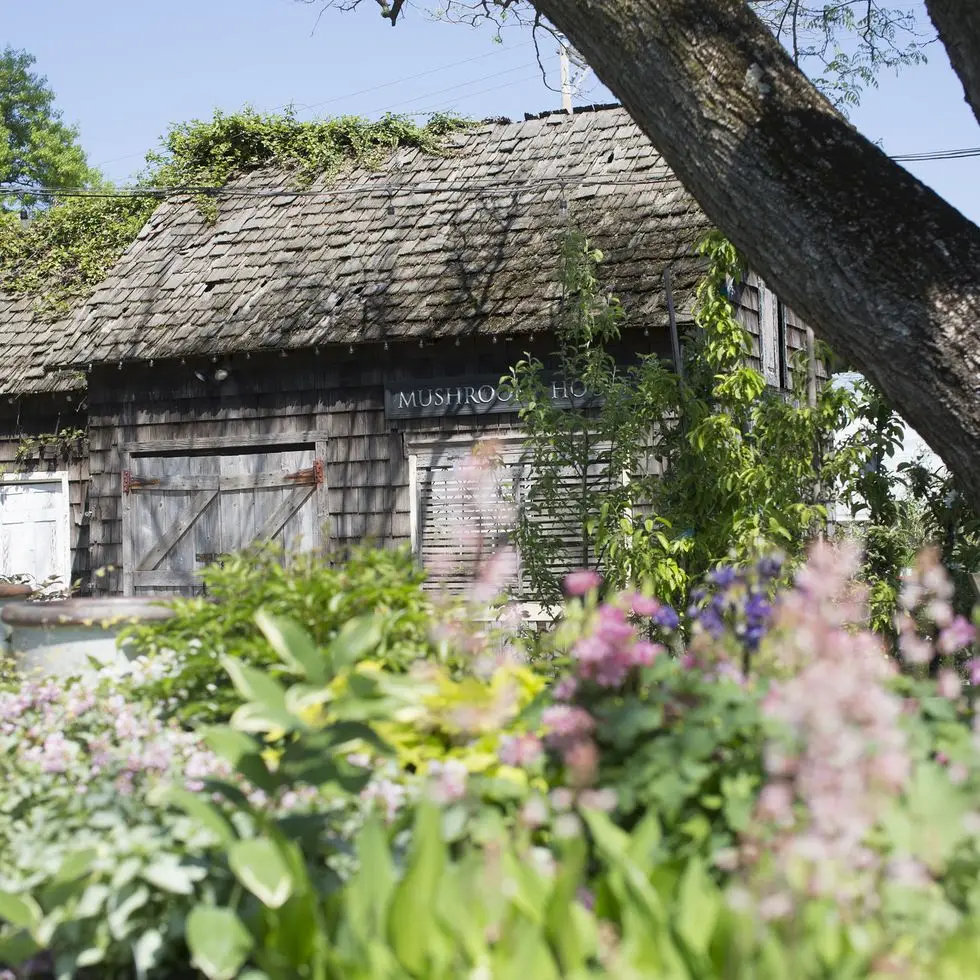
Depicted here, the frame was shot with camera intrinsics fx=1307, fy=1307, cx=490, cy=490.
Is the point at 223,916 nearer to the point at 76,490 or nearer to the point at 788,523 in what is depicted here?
the point at 788,523

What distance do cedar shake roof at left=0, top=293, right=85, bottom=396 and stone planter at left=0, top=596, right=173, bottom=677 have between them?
955 centimetres

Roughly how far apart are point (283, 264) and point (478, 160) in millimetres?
2312

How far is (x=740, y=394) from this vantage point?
882cm

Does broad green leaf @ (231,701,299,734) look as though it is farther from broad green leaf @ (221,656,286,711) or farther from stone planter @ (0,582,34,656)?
stone planter @ (0,582,34,656)

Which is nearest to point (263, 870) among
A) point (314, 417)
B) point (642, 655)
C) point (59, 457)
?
point (642, 655)

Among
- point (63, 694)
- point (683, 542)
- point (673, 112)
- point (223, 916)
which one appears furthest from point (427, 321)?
point (223, 916)

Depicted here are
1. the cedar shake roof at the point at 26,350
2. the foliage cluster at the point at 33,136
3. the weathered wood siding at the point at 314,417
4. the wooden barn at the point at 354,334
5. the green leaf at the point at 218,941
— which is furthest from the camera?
the foliage cluster at the point at 33,136

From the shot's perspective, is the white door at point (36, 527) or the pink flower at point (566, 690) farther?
the white door at point (36, 527)

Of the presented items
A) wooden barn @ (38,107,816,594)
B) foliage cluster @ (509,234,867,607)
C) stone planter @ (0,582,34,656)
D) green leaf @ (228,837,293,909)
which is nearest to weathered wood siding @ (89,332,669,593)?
wooden barn @ (38,107,816,594)

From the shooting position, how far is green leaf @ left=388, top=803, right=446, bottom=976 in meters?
2.15

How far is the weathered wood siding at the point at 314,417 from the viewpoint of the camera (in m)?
11.7

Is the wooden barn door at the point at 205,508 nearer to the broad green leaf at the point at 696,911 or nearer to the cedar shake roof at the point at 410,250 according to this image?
the cedar shake roof at the point at 410,250

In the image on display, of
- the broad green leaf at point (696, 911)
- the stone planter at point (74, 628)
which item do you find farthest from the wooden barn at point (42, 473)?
the broad green leaf at point (696, 911)

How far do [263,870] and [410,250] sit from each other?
34.6 ft
